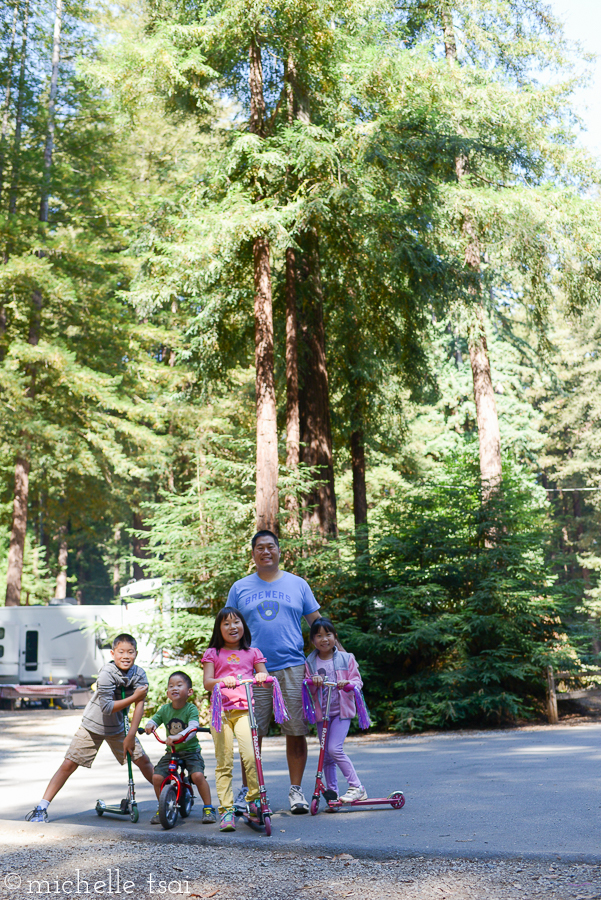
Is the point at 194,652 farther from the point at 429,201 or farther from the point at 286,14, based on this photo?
the point at 286,14

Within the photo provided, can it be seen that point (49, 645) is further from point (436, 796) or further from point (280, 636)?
point (280, 636)

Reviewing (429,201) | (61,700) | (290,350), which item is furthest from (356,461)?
(61,700)

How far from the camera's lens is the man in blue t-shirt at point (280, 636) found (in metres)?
5.57

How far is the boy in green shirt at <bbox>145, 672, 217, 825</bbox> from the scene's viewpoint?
5422 mm

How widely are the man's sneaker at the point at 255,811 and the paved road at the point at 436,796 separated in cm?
8

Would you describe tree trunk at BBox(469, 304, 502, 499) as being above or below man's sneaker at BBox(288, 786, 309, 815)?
above

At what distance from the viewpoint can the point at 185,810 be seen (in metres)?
5.59

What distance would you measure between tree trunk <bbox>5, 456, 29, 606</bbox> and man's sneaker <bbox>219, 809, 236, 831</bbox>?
19.2 m

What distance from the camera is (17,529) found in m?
23.6

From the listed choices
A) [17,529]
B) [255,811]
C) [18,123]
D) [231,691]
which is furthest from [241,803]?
[18,123]

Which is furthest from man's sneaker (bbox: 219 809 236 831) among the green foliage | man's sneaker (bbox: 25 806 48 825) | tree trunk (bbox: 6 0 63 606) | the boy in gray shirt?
tree trunk (bbox: 6 0 63 606)

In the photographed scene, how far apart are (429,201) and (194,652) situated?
8567 mm

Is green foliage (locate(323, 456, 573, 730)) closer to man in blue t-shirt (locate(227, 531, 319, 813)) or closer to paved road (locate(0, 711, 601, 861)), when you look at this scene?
paved road (locate(0, 711, 601, 861))

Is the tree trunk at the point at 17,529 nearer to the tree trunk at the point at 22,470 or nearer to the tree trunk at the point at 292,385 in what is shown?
the tree trunk at the point at 22,470
